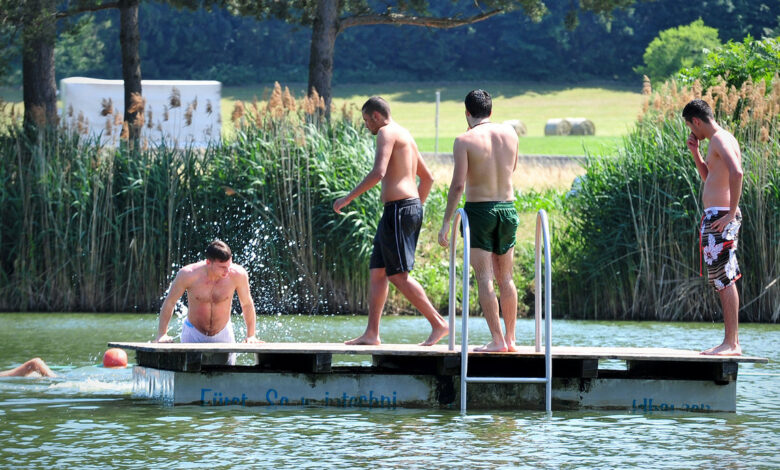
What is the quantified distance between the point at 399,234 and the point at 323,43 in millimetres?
11635

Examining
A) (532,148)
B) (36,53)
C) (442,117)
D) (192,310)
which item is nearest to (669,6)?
(442,117)

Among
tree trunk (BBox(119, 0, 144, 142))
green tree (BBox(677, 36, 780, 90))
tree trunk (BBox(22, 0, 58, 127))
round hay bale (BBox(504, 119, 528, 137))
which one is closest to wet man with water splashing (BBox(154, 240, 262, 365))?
tree trunk (BBox(22, 0, 58, 127))

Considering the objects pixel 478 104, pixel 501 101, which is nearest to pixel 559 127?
pixel 501 101

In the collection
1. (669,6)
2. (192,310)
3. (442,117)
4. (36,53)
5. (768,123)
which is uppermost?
(669,6)

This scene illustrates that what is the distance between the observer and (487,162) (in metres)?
9.86

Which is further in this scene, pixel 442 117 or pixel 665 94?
pixel 442 117

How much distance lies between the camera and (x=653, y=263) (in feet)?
57.2

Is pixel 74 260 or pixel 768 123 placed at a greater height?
pixel 768 123

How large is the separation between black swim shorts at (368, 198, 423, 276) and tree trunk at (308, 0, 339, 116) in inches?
440

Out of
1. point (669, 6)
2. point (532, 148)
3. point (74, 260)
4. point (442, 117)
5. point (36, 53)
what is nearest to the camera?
point (74, 260)

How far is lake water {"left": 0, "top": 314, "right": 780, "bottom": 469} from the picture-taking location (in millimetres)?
8102

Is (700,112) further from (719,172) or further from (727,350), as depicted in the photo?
(727,350)

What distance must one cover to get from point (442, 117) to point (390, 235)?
49.7 m

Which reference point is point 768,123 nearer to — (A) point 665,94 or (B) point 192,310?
(A) point 665,94
